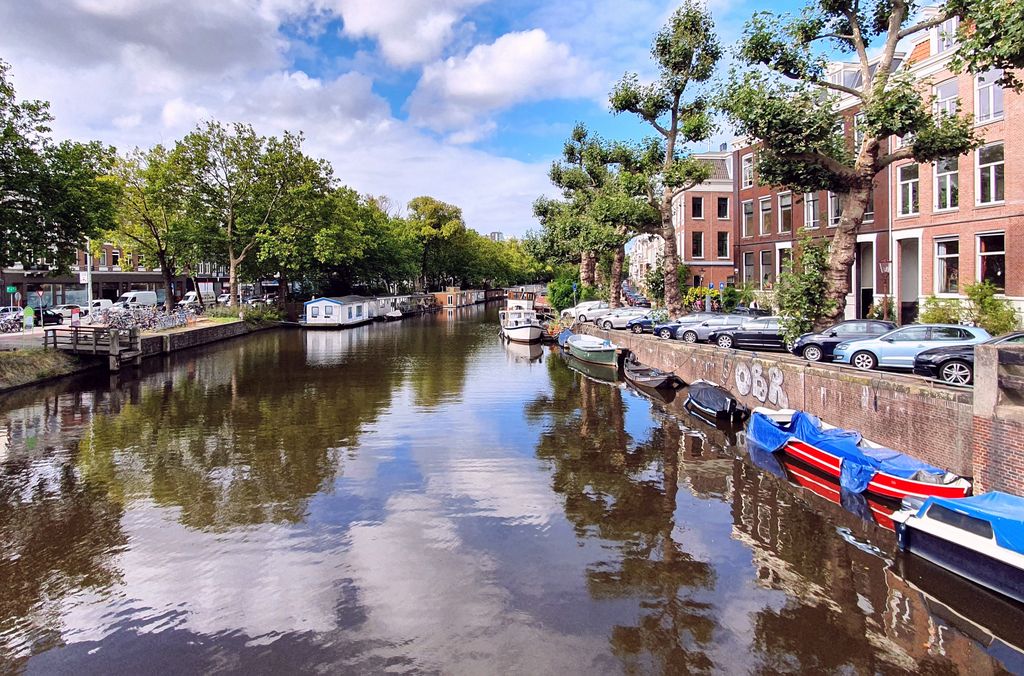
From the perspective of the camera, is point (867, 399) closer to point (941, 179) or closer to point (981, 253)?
point (981, 253)

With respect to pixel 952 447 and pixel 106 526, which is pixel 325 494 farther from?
pixel 952 447

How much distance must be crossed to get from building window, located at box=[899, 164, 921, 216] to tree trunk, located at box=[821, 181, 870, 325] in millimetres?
14290

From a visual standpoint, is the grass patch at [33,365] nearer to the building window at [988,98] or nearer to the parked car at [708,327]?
the parked car at [708,327]

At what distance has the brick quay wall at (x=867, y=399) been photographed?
1335 centimetres

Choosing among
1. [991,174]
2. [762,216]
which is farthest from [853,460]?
[762,216]

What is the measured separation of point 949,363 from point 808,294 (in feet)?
17.8

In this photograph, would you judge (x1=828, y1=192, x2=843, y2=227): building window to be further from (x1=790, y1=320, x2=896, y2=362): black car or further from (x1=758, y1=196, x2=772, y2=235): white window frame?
(x1=790, y1=320, x2=896, y2=362): black car

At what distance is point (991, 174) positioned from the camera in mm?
27359

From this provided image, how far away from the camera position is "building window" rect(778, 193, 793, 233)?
42875 mm

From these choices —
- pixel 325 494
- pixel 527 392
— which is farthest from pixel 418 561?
pixel 527 392

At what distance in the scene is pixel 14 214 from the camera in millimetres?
26172

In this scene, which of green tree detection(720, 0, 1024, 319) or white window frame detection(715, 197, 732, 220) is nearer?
green tree detection(720, 0, 1024, 319)

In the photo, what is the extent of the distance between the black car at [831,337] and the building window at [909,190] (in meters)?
13.0

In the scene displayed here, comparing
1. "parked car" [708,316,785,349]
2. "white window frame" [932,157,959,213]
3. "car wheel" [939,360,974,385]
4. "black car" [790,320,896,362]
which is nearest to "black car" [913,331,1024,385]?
"car wheel" [939,360,974,385]
